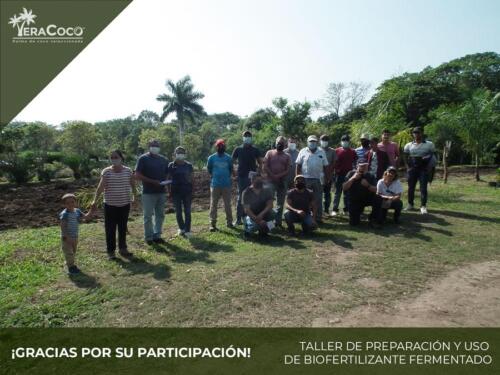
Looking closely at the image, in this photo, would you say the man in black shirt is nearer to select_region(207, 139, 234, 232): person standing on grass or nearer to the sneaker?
select_region(207, 139, 234, 232): person standing on grass

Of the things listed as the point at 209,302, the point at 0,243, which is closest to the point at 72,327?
the point at 209,302

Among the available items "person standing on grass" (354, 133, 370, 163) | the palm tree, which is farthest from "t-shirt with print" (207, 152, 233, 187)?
the palm tree

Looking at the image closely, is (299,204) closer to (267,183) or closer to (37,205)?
(267,183)

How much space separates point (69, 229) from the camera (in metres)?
5.75

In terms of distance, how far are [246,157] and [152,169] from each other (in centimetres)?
203

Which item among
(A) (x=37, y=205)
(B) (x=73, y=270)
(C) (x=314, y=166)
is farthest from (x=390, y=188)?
(A) (x=37, y=205)

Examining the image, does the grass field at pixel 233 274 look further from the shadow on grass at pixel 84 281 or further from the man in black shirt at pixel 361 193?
the man in black shirt at pixel 361 193

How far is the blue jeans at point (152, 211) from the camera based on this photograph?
7074mm

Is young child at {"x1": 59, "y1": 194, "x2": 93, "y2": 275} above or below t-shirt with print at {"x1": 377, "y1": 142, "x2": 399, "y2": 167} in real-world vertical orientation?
A: below

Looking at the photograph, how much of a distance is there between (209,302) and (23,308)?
2291 millimetres

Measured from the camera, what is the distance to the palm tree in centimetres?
5188

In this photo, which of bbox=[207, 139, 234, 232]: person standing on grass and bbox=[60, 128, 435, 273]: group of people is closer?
bbox=[60, 128, 435, 273]: group of people

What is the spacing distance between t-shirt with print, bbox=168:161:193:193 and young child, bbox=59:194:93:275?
206 cm

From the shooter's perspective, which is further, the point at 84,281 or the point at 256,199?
the point at 256,199
